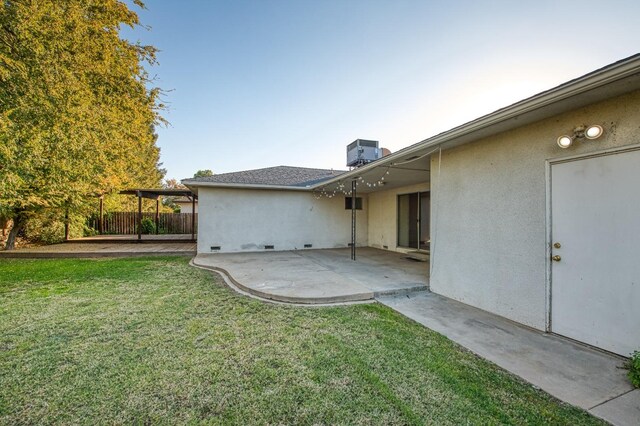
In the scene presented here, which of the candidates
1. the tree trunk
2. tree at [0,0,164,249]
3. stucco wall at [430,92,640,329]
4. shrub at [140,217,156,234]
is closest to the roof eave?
tree at [0,0,164,249]

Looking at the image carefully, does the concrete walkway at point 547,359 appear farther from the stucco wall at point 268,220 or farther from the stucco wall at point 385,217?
the stucco wall at point 268,220

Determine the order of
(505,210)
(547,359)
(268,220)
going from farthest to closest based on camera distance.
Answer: (268,220) → (505,210) → (547,359)

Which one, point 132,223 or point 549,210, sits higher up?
point 549,210

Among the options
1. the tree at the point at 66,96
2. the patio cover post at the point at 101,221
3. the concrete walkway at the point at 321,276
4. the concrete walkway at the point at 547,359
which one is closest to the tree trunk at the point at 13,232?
the tree at the point at 66,96

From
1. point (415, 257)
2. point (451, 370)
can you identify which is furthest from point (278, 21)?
point (451, 370)

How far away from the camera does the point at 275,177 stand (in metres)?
10.9

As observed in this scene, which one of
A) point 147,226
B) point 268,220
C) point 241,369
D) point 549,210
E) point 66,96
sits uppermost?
point 66,96

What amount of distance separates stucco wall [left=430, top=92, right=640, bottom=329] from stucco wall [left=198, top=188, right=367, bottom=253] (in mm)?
6225

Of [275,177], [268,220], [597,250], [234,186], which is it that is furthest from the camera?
[275,177]

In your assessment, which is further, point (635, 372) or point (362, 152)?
point (362, 152)

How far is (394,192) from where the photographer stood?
32.6ft

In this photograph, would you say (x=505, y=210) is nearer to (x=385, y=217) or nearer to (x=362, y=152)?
(x=385, y=217)

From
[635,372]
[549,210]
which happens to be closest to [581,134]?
[549,210]

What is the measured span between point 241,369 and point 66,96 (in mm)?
7479
